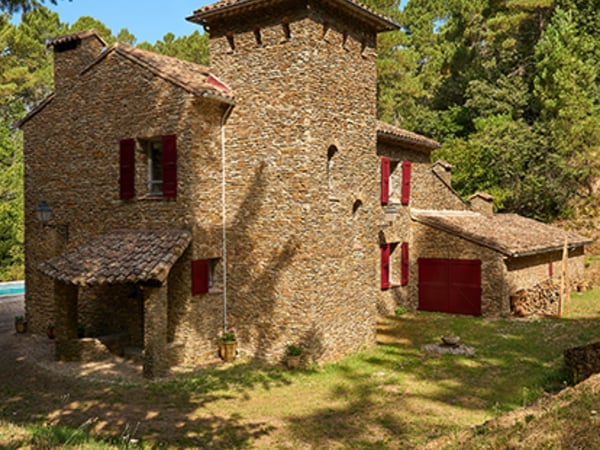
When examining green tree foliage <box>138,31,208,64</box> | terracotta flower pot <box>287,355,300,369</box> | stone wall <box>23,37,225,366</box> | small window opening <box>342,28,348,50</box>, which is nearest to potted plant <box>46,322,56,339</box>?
stone wall <box>23,37,225,366</box>

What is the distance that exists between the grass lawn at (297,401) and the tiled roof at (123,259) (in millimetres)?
2358

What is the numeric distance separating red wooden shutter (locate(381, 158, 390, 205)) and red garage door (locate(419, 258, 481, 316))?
3.07m

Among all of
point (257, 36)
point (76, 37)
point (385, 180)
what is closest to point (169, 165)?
point (257, 36)

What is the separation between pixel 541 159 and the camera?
1111 inches

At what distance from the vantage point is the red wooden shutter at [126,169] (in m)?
13.6

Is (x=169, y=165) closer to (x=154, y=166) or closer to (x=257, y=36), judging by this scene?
(x=154, y=166)

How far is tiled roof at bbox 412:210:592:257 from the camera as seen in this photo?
1785 cm

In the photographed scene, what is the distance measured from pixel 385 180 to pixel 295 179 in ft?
20.7

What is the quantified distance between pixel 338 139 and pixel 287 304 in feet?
14.6

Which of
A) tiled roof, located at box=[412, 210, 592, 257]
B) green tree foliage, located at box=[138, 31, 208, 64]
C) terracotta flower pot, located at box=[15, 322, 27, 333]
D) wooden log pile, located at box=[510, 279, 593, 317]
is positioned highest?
green tree foliage, located at box=[138, 31, 208, 64]

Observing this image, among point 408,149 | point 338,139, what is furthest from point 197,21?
point 408,149

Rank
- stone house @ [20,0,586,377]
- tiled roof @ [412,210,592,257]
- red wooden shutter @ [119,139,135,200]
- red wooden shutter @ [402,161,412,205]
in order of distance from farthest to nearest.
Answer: red wooden shutter @ [402,161,412,205] < tiled roof @ [412,210,592,257] < red wooden shutter @ [119,139,135,200] < stone house @ [20,0,586,377]

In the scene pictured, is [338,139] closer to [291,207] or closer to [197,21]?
[291,207]

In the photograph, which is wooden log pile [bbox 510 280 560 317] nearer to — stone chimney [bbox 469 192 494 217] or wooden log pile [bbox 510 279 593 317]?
wooden log pile [bbox 510 279 593 317]
